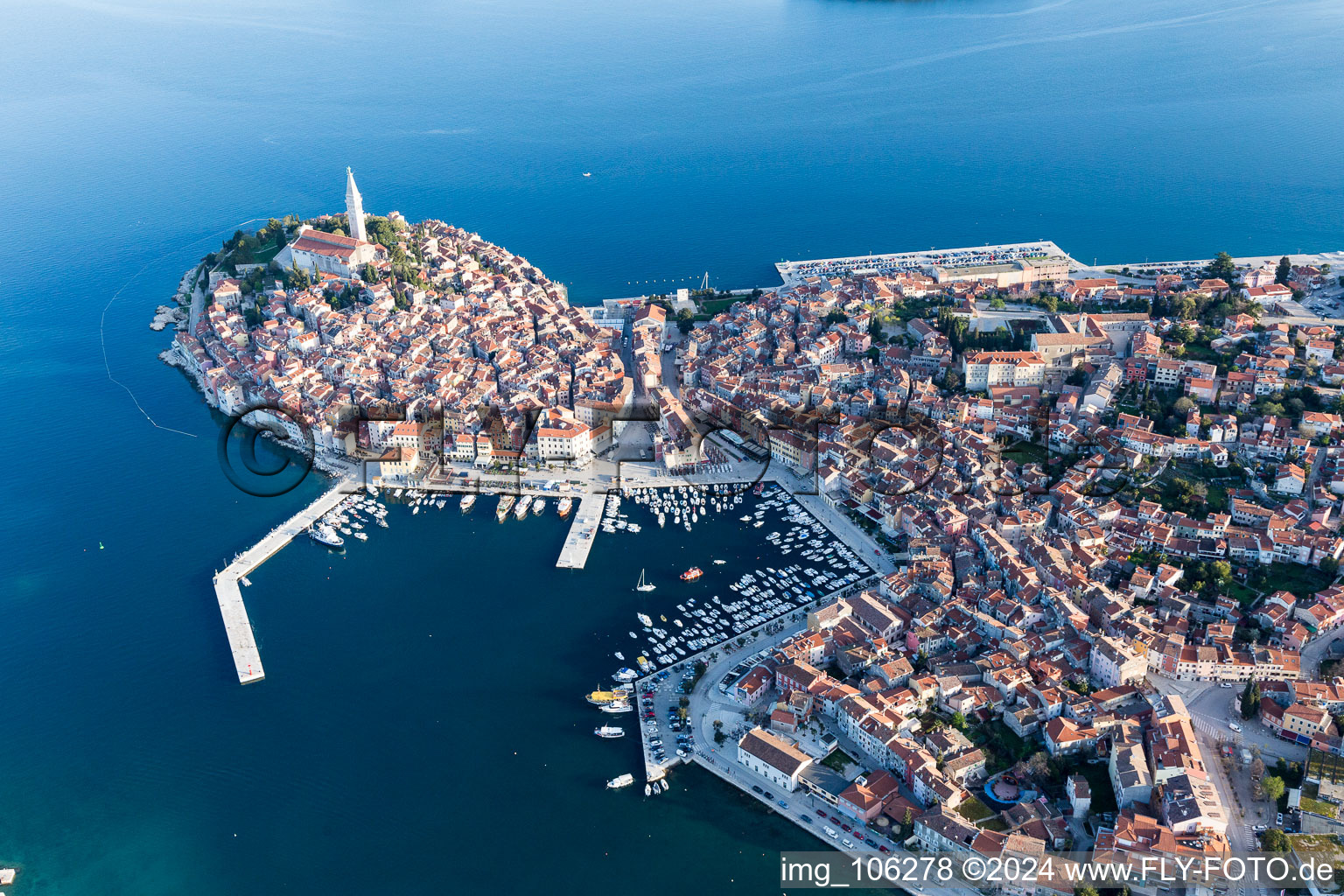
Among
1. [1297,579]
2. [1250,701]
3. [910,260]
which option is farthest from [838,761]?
[910,260]

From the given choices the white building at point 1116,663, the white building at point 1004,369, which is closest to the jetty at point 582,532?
the white building at point 1116,663

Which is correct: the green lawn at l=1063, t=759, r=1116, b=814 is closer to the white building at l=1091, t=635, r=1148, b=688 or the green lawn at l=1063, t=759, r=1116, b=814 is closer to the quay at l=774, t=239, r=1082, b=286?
the white building at l=1091, t=635, r=1148, b=688

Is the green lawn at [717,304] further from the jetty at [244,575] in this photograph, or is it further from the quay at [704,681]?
the quay at [704,681]

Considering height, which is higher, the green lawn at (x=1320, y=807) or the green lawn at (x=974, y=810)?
the green lawn at (x=1320, y=807)

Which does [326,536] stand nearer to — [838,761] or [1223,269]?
[838,761]

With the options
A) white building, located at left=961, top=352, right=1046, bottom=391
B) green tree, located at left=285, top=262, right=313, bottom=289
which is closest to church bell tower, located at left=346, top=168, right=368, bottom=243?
green tree, located at left=285, top=262, right=313, bottom=289
